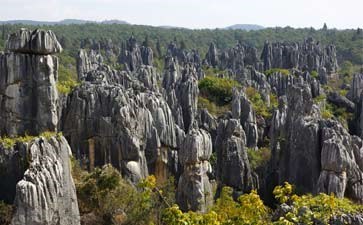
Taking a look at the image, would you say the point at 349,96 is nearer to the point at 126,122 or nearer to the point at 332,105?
the point at 332,105

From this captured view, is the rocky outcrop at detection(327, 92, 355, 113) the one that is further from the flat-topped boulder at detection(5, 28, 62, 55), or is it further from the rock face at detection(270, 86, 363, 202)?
the flat-topped boulder at detection(5, 28, 62, 55)

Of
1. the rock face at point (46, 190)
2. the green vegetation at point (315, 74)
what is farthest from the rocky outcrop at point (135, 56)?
the rock face at point (46, 190)

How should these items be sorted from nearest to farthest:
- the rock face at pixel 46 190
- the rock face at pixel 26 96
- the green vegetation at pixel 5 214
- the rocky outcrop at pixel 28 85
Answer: the rock face at pixel 46 190, the green vegetation at pixel 5 214, the rock face at pixel 26 96, the rocky outcrop at pixel 28 85

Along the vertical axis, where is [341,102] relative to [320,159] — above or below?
below

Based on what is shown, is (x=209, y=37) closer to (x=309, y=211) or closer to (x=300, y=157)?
(x=300, y=157)

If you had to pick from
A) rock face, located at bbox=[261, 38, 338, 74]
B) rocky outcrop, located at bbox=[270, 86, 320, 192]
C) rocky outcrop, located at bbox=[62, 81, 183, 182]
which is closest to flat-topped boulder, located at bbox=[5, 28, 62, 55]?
rocky outcrop, located at bbox=[62, 81, 183, 182]

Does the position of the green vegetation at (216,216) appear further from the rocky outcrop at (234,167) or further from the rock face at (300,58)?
the rock face at (300,58)

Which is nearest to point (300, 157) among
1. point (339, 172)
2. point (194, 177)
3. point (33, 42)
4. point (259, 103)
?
point (339, 172)
